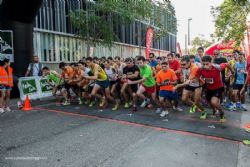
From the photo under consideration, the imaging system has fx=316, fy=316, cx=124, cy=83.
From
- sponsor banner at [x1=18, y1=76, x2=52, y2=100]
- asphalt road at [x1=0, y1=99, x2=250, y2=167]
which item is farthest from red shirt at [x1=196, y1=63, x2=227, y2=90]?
sponsor banner at [x1=18, y1=76, x2=52, y2=100]

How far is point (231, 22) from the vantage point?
22.9 metres

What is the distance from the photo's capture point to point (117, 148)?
228 inches

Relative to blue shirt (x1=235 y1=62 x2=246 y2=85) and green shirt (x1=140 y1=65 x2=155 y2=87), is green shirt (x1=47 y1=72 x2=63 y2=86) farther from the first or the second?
blue shirt (x1=235 y1=62 x2=246 y2=85)

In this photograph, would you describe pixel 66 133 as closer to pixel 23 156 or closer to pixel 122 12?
pixel 23 156

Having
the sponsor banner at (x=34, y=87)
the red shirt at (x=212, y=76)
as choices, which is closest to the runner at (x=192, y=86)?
the red shirt at (x=212, y=76)

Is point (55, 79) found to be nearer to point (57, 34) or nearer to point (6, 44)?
A: point (6, 44)

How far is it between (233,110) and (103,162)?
6.64 m

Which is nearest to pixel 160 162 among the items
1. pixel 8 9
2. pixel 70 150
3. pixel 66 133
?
pixel 70 150

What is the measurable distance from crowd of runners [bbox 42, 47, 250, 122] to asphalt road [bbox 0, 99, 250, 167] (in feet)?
5.77

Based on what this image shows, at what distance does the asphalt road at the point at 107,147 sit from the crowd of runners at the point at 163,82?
176cm

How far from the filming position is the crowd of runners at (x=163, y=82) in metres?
8.05

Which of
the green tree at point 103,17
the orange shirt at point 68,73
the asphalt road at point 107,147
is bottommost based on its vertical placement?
the asphalt road at point 107,147

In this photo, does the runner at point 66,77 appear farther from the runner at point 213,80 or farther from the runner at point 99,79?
the runner at point 213,80

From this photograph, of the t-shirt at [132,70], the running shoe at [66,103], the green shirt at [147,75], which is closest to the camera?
the green shirt at [147,75]
